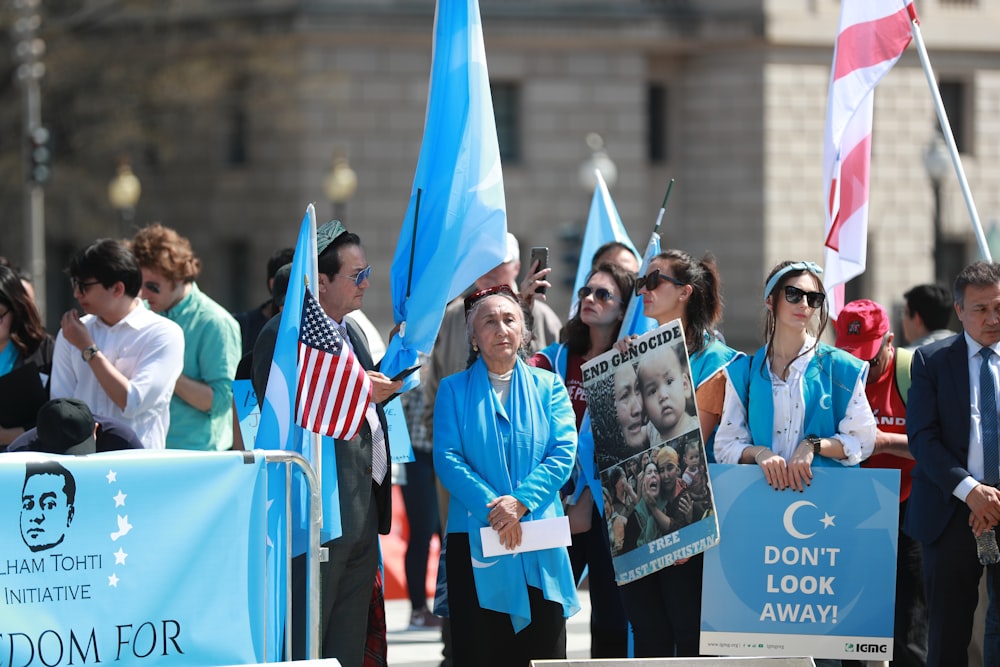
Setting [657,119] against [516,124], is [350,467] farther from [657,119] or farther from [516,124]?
[657,119]

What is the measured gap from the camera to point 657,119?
4197 cm

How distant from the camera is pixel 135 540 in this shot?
19.4ft

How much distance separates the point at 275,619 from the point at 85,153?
33.2m

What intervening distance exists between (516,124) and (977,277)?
1310 inches

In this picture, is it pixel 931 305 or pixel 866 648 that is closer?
pixel 866 648

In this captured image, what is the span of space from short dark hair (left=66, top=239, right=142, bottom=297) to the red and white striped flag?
3.52 meters

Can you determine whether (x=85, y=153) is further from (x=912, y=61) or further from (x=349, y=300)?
(x=349, y=300)

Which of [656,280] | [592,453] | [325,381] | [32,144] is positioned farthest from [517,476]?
[32,144]

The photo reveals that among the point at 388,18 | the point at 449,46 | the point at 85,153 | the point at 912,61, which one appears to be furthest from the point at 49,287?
the point at 449,46

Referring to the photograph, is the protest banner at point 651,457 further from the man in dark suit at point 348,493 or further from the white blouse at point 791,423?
the man in dark suit at point 348,493

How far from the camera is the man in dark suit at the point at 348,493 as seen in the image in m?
6.64

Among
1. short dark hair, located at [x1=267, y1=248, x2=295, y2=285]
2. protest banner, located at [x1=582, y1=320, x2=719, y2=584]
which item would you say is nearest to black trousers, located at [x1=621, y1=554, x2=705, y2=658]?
protest banner, located at [x1=582, y1=320, x2=719, y2=584]

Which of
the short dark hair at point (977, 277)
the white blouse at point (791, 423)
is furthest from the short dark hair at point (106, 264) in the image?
the short dark hair at point (977, 277)

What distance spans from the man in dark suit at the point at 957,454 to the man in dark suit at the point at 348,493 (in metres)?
2.33
